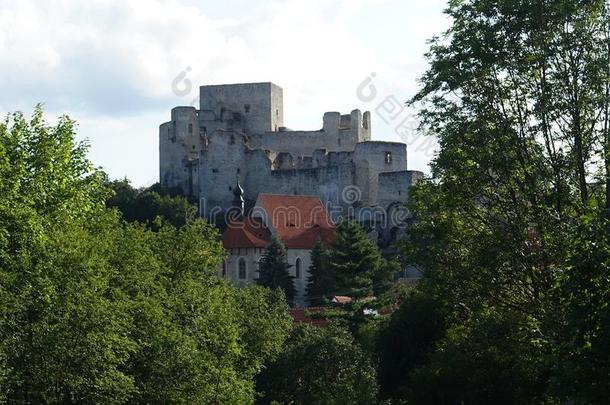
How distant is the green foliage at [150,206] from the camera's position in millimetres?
89750

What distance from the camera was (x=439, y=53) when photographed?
2566 centimetres

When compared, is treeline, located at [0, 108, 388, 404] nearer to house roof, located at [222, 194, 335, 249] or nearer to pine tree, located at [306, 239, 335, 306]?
pine tree, located at [306, 239, 335, 306]

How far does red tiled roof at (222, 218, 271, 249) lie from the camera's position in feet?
265

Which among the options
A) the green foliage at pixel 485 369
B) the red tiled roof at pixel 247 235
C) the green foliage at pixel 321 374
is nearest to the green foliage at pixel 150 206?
the red tiled roof at pixel 247 235

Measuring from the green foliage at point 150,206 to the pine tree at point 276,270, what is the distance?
10.1 meters

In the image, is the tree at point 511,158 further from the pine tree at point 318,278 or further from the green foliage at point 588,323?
the pine tree at point 318,278

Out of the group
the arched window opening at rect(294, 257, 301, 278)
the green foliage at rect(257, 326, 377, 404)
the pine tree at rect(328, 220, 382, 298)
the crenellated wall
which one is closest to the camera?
the green foliage at rect(257, 326, 377, 404)

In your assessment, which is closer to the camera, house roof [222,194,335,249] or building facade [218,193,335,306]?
building facade [218,193,335,306]

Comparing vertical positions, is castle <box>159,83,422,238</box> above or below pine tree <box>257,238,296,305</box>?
above

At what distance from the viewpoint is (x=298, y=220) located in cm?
8512

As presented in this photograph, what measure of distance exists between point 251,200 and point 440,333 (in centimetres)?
6062

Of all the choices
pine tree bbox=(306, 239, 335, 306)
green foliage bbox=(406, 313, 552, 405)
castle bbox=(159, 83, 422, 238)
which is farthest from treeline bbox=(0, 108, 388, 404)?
Result: castle bbox=(159, 83, 422, 238)

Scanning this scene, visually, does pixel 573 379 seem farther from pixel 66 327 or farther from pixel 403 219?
pixel 403 219

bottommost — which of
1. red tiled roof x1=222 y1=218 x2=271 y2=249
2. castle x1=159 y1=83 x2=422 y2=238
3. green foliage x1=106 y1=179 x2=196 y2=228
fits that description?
red tiled roof x1=222 y1=218 x2=271 y2=249
